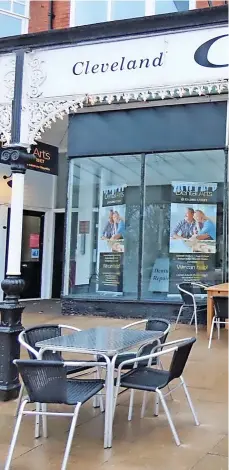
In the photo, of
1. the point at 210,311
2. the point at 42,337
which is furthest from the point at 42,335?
the point at 210,311

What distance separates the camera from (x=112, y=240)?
11.8 m

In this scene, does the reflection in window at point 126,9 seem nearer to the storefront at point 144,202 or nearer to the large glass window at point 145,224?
the storefront at point 144,202

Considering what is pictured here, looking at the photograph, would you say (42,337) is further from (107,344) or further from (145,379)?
(145,379)

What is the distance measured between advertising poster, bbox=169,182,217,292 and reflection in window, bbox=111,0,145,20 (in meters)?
3.77

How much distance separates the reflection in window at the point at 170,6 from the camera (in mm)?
11039

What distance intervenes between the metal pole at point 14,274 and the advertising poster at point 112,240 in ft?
20.2

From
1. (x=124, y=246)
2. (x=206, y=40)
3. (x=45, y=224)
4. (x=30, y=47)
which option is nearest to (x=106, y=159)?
(x=124, y=246)

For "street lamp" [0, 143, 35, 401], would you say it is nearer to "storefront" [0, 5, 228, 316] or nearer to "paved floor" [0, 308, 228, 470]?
"paved floor" [0, 308, 228, 470]

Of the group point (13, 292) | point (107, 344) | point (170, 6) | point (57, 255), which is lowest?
point (107, 344)

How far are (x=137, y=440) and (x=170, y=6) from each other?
9509mm

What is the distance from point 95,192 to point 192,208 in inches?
92.8

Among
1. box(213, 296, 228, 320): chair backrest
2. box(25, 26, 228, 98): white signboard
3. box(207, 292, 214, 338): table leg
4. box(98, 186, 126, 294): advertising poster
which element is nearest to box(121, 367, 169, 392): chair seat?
box(25, 26, 228, 98): white signboard

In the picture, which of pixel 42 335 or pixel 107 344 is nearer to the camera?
pixel 107 344

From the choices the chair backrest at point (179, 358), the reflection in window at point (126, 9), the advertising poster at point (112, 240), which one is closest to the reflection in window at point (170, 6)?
the reflection in window at point (126, 9)
